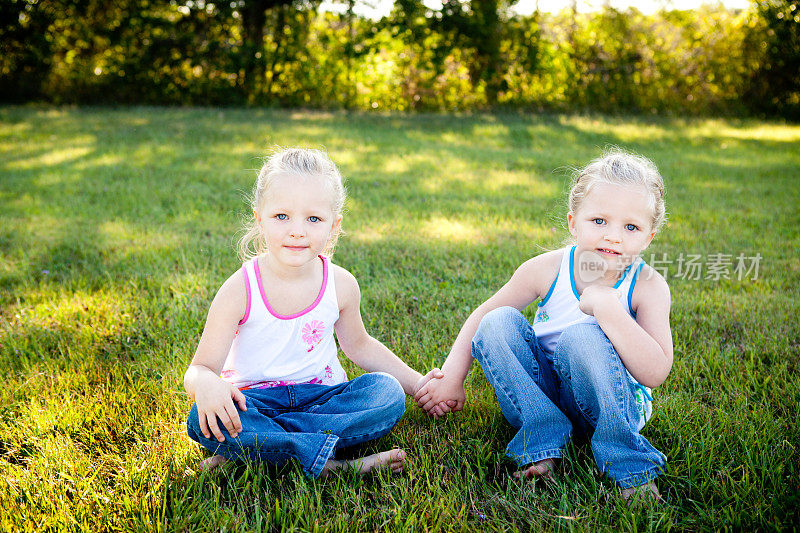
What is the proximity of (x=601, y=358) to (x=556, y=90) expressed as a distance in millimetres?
10205

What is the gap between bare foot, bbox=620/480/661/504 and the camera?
1756 millimetres

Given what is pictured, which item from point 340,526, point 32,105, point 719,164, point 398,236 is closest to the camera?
point 340,526

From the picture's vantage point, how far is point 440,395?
7.08 feet

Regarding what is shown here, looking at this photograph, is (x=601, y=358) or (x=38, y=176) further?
(x=38, y=176)

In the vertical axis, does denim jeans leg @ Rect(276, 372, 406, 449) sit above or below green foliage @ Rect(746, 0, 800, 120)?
below

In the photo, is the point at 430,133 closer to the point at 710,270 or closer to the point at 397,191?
the point at 397,191

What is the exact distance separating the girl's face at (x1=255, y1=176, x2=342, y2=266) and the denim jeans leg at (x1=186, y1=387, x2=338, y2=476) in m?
0.51

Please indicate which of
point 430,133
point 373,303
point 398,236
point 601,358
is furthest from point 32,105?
point 601,358

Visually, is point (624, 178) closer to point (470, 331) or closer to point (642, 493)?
point (470, 331)

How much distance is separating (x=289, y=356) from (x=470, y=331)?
63cm

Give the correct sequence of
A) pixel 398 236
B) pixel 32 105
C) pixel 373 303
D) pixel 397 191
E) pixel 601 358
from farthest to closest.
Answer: pixel 32 105
pixel 397 191
pixel 398 236
pixel 373 303
pixel 601 358

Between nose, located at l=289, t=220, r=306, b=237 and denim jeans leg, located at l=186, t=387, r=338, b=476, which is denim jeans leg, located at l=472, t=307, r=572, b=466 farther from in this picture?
nose, located at l=289, t=220, r=306, b=237

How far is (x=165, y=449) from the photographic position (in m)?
2.01

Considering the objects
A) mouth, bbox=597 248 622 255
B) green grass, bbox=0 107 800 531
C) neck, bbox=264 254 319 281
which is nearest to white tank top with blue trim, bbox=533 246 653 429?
mouth, bbox=597 248 622 255
